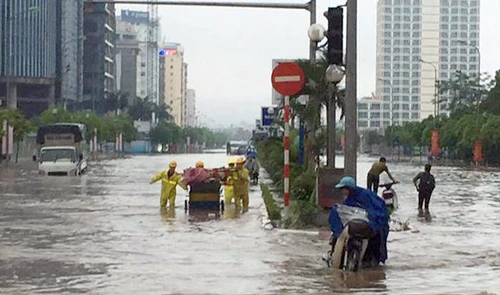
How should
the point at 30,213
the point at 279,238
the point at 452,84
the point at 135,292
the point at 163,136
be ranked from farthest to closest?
the point at 163,136, the point at 452,84, the point at 30,213, the point at 279,238, the point at 135,292

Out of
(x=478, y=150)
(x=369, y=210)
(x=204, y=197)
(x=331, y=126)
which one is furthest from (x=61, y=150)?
(x=369, y=210)

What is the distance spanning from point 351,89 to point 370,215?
5.83m

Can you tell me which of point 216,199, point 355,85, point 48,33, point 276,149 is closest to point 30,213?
point 216,199

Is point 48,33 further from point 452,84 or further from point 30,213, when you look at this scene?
point 30,213

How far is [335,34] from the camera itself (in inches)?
794

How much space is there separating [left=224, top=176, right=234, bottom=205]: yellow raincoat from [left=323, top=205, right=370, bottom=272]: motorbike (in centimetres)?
1403

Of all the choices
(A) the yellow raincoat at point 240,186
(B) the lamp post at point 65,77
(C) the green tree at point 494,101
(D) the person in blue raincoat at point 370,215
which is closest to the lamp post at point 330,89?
(A) the yellow raincoat at point 240,186

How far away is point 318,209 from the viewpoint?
22.1 m

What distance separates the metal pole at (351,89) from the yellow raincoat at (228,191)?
29.5ft

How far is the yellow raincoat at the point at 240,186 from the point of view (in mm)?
28938

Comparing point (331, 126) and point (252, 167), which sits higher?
point (331, 126)

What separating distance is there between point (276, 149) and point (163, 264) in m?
31.4

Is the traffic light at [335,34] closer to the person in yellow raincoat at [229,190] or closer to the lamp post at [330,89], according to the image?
the lamp post at [330,89]

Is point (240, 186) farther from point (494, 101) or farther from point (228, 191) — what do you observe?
point (494, 101)
